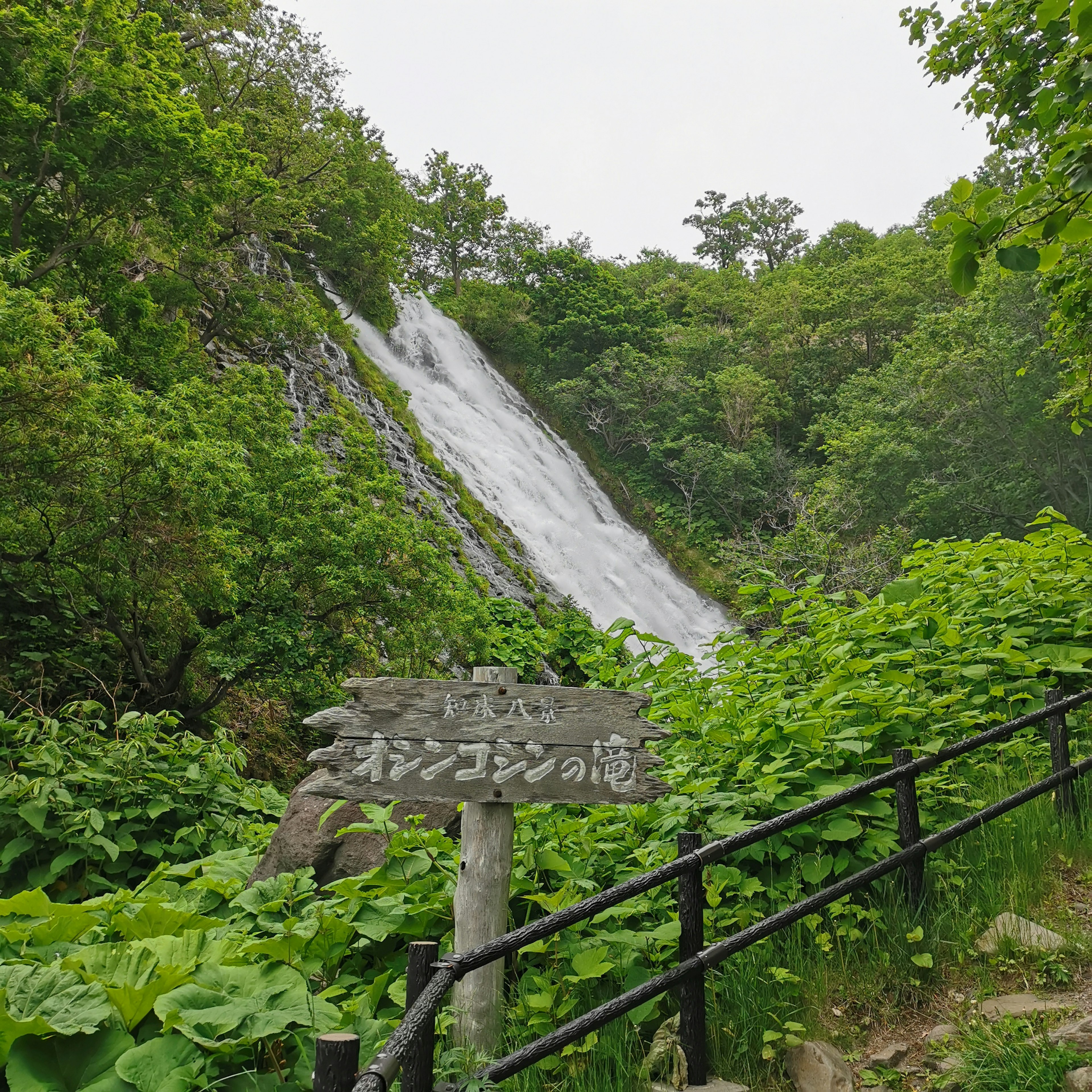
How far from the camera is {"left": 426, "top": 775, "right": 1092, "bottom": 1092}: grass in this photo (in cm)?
214

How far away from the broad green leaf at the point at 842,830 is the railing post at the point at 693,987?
0.74 metres

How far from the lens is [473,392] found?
850 inches

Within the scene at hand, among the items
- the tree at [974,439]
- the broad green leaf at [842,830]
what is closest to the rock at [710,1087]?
the broad green leaf at [842,830]

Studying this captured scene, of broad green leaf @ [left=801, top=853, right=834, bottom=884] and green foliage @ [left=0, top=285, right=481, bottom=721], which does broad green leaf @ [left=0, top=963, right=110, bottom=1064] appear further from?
green foliage @ [left=0, top=285, right=481, bottom=721]

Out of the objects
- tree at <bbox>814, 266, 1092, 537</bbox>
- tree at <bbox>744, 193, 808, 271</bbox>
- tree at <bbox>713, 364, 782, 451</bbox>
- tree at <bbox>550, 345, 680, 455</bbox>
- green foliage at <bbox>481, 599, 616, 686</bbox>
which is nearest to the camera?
green foliage at <bbox>481, 599, 616, 686</bbox>

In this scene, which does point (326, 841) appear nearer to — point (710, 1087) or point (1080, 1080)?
point (710, 1087)

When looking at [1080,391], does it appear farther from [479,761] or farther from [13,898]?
[13,898]

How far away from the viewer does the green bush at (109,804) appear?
3.93 m

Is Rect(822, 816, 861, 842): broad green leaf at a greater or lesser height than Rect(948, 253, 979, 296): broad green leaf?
lesser

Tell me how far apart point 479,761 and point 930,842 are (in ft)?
5.74

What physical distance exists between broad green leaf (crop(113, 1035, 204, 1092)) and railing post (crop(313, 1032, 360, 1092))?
0.62 metres

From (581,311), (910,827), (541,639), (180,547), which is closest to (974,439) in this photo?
(541,639)

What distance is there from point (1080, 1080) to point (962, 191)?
2156mm

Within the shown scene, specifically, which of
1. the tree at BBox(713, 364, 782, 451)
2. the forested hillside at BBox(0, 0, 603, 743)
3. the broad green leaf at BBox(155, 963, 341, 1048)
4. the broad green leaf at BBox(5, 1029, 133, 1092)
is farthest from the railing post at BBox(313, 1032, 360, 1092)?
the tree at BBox(713, 364, 782, 451)
